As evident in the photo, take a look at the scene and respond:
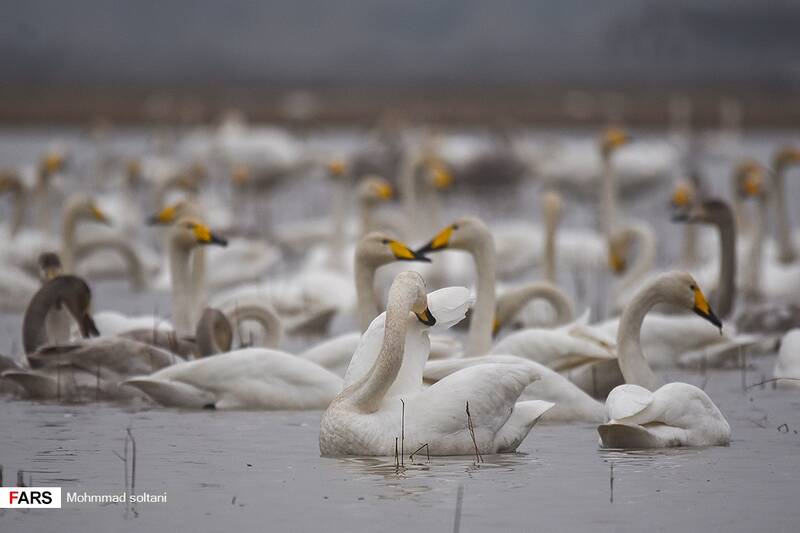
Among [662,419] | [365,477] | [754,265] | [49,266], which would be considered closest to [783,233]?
[754,265]

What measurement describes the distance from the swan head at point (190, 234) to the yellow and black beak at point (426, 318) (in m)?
3.45

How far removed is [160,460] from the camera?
778 centimetres

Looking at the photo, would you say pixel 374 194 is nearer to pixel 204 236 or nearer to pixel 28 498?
pixel 204 236

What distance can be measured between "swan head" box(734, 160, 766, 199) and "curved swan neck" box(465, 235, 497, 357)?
5.97 meters

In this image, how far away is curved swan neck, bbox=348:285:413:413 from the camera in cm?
754

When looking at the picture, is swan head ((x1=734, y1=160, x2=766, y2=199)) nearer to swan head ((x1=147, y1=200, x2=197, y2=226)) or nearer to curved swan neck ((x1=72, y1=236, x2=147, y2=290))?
swan head ((x1=147, y1=200, x2=197, y2=226))

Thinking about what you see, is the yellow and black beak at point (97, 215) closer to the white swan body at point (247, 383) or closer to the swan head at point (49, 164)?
the swan head at point (49, 164)

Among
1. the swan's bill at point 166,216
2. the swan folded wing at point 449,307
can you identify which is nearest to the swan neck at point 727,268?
the swan's bill at point 166,216

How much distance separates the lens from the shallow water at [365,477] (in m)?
6.59

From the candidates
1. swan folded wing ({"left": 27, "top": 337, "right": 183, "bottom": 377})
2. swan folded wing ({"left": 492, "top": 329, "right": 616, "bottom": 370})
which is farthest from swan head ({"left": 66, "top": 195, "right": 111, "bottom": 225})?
swan folded wing ({"left": 492, "top": 329, "right": 616, "bottom": 370})

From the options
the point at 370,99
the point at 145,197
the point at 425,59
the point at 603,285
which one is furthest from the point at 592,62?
the point at 603,285

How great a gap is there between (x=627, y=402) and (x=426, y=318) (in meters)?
0.98

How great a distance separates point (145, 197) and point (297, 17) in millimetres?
159396

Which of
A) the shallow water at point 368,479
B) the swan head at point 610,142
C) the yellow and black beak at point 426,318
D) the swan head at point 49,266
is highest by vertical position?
the swan head at point 610,142
